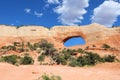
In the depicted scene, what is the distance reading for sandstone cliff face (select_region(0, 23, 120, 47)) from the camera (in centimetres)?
5200

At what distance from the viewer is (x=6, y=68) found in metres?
12.6

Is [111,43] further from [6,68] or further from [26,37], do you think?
[6,68]

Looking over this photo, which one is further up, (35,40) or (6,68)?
(35,40)

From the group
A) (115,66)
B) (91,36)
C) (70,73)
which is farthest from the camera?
(91,36)

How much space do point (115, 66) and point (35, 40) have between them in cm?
3698

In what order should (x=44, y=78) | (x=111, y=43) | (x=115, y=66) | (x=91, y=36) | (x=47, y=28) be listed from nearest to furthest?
1. (x=44, y=78)
2. (x=115, y=66)
3. (x=111, y=43)
4. (x=91, y=36)
5. (x=47, y=28)

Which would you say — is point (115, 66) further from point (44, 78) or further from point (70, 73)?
point (44, 78)

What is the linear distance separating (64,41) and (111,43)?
36.9 feet

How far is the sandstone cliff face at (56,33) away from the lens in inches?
2047

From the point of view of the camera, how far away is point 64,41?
184ft

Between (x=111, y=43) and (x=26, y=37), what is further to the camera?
(x=26, y=37)

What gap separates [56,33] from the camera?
55.7 meters

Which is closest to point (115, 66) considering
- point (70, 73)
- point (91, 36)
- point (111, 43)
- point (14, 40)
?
point (70, 73)

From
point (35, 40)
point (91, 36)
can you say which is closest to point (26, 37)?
point (35, 40)
